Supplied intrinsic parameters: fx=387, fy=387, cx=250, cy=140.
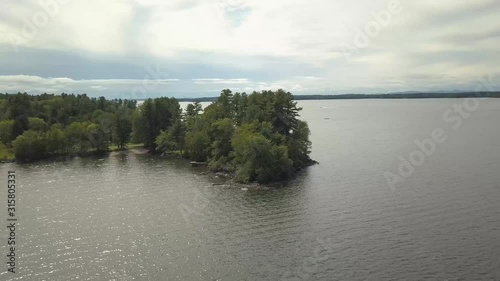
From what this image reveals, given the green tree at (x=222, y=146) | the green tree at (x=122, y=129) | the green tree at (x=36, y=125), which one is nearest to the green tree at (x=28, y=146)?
the green tree at (x=36, y=125)

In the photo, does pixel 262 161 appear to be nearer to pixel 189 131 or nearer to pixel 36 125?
pixel 189 131

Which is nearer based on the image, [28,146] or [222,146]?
[222,146]

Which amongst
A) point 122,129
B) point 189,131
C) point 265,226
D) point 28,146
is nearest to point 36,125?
point 28,146

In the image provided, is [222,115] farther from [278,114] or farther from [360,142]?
[360,142]

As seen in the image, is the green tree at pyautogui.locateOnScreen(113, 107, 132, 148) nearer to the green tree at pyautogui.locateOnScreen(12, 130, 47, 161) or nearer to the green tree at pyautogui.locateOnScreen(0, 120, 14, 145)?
the green tree at pyautogui.locateOnScreen(12, 130, 47, 161)

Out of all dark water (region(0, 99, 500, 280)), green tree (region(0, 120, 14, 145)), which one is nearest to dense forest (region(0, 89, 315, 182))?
green tree (region(0, 120, 14, 145))

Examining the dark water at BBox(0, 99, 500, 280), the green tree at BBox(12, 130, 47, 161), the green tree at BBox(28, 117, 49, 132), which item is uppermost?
the green tree at BBox(28, 117, 49, 132)

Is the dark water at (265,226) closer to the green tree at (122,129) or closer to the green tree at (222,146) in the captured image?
the green tree at (222,146)
